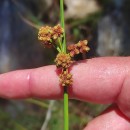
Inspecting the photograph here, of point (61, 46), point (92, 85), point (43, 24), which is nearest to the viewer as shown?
point (61, 46)

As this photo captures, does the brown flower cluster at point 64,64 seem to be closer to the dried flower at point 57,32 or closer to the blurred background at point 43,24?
the dried flower at point 57,32

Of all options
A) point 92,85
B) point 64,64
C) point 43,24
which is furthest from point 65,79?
point 43,24

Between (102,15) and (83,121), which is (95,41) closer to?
(102,15)

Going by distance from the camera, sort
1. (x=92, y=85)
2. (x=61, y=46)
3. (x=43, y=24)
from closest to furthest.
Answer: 1. (x=61, y=46)
2. (x=92, y=85)
3. (x=43, y=24)

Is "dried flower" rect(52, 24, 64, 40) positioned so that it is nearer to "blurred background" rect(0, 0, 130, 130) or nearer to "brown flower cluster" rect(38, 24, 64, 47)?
"brown flower cluster" rect(38, 24, 64, 47)

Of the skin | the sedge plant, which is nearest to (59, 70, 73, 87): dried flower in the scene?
the sedge plant

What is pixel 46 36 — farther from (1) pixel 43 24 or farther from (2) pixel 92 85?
(1) pixel 43 24
